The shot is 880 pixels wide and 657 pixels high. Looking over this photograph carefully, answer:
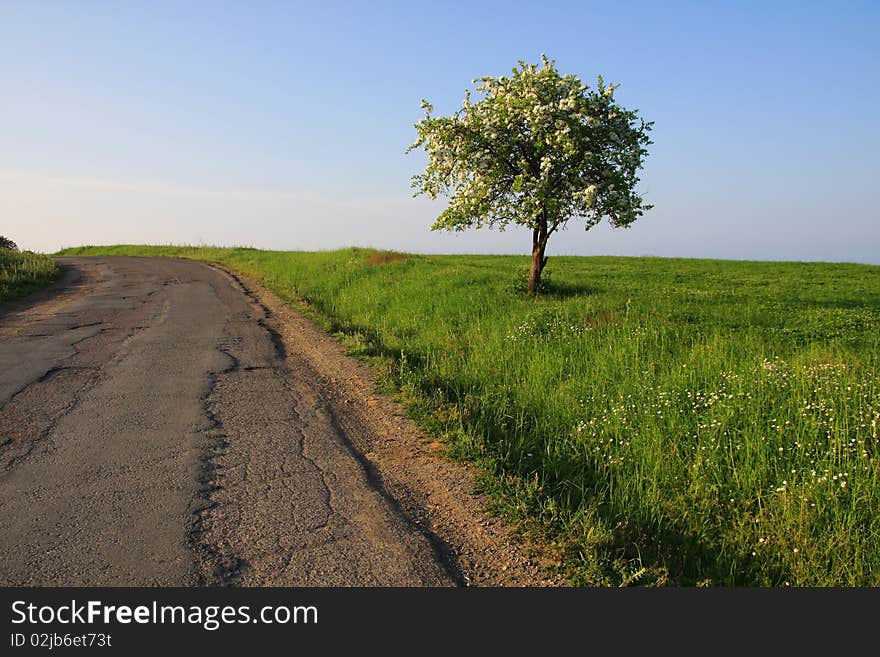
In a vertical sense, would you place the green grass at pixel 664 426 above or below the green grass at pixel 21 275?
below

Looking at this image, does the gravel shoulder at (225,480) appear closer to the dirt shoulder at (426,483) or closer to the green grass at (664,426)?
the dirt shoulder at (426,483)

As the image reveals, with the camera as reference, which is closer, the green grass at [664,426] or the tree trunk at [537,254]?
the green grass at [664,426]

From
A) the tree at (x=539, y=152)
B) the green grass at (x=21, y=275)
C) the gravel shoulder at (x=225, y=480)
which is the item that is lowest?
the gravel shoulder at (x=225, y=480)

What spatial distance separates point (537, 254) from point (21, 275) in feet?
53.7

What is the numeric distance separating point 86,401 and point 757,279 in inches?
932

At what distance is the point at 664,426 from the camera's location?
6551mm

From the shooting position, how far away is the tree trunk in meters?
16.4

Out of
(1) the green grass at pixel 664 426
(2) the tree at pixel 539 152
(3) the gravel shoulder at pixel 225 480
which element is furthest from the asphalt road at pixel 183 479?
(2) the tree at pixel 539 152

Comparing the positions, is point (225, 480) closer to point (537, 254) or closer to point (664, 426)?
point (664, 426)

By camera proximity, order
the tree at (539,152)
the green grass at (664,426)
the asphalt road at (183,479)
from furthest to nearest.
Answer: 1. the tree at (539,152)
2. the green grass at (664,426)
3. the asphalt road at (183,479)

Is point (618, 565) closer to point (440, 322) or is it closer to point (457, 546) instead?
point (457, 546)

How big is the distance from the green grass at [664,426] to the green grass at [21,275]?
1091cm

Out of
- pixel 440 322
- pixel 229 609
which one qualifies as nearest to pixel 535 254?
pixel 440 322

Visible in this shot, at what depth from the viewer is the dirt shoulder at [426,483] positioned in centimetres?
408
